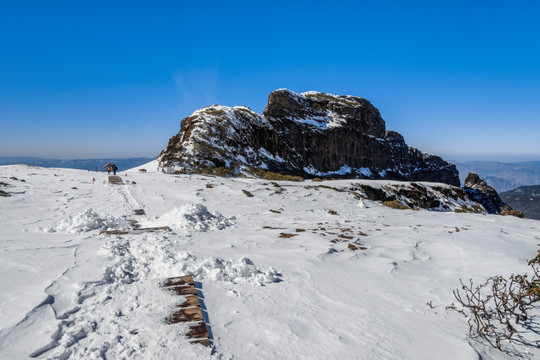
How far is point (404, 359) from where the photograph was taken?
3.09 meters

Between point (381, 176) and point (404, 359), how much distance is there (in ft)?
360

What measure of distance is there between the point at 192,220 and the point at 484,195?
74.5m

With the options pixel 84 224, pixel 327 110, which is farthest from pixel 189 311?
pixel 327 110

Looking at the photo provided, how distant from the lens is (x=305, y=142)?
86.2 meters

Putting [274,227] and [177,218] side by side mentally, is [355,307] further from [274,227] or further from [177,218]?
[177,218]

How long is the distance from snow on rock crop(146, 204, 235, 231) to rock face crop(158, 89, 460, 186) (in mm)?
29924

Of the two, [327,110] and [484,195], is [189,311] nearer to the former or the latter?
[484,195]

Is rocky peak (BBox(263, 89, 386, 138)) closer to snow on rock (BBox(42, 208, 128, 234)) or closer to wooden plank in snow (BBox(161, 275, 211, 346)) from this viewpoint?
snow on rock (BBox(42, 208, 128, 234))

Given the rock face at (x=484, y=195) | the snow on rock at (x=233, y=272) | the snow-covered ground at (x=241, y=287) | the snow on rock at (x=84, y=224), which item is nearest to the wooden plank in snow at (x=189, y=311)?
the snow-covered ground at (x=241, y=287)

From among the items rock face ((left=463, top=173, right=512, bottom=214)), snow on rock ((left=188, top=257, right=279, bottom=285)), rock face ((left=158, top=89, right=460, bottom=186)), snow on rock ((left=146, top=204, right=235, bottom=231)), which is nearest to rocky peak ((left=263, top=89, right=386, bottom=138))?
rock face ((left=158, top=89, right=460, bottom=186))

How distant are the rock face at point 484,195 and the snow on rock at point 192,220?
65.1m

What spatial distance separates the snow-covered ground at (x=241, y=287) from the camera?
3.11m

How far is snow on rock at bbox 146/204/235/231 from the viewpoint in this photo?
8445 mm

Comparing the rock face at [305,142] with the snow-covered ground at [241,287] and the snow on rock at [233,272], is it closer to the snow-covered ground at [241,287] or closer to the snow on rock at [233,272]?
the snow-covered ground at [241,287]
